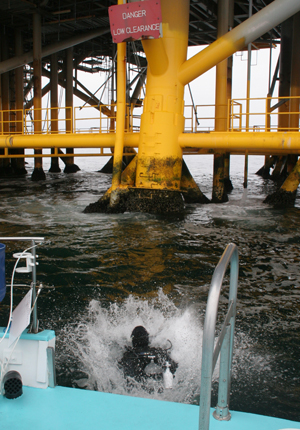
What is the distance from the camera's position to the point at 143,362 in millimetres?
4141

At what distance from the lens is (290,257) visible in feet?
27.1

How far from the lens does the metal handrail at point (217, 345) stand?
192 cm

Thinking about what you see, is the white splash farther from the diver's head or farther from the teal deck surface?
the teal deck surface

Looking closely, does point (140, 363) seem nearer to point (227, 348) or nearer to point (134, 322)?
point (134, 322)

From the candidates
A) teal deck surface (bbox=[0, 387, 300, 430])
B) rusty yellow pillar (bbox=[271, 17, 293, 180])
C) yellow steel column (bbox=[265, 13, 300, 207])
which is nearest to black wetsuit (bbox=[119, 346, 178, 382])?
teal deck surface (bbox=[0, 387, 300, 430])

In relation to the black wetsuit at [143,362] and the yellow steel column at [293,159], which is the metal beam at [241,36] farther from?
the black wetsuit at [143,362]

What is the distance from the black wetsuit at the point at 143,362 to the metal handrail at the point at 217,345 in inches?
58.5

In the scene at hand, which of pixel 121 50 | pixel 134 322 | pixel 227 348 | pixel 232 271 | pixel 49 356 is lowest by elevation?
pixel 134 322

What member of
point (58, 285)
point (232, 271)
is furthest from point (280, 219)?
point (232, 271)

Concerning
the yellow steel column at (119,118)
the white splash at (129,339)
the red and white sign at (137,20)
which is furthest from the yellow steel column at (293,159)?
the white splash at (129,339)

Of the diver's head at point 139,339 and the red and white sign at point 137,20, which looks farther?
the red and white sign at point 137,20

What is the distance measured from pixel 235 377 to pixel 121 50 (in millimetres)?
10450

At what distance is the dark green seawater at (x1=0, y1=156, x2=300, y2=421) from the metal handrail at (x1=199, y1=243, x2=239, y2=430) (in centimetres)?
129

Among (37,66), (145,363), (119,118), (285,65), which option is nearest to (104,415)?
(145,363)
